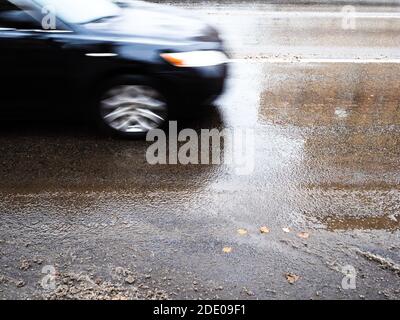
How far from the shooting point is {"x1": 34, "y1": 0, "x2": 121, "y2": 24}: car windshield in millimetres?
4855

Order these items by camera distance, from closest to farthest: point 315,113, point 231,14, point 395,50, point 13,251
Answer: point 13,251, point 315,113, point 395,50, point 231,14

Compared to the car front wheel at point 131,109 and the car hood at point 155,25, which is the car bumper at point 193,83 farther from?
the car hood at point 155,25

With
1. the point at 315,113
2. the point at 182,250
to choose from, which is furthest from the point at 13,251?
the point at 315,113

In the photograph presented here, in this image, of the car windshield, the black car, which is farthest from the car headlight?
the car windshield

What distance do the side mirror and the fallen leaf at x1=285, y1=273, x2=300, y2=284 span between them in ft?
12.3

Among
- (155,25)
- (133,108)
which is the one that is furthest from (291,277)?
(155,25)

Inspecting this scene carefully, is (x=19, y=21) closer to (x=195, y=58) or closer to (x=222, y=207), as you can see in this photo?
(x=195, y=58)

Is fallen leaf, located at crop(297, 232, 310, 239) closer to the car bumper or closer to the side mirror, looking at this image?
the car bumper

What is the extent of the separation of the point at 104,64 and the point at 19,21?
106 cm

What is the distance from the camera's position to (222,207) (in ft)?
13.5

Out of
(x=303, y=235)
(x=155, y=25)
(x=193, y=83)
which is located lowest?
(x=303, y=235)
